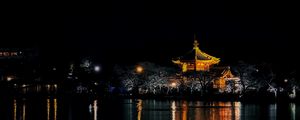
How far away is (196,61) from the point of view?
62562 millimetres

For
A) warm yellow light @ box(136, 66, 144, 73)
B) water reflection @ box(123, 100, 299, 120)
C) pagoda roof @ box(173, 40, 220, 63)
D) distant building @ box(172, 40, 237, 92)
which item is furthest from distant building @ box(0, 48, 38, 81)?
water reflection @ box(123, 100, 299, 120)

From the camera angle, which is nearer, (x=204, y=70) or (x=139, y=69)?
(x=139, y=69)

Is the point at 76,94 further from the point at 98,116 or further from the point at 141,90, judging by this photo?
the point at 98,116

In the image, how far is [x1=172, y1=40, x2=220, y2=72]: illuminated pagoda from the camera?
62.6m

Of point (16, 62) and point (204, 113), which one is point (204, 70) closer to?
point (16, 62)

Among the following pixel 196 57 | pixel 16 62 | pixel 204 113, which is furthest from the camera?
pixel 16 62

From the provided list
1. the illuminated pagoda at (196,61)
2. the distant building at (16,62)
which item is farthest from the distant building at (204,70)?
the distant building at (16,62)

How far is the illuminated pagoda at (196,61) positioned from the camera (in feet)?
205

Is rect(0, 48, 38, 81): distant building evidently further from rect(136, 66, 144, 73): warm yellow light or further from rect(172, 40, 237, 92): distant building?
rect(172, 40, 237, 92): distant building

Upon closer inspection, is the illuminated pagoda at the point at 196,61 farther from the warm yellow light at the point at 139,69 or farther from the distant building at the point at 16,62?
the distant building at the point at 16,62

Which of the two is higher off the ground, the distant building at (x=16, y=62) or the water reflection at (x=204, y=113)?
the distant building at (x=16, y=62)

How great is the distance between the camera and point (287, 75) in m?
50.8

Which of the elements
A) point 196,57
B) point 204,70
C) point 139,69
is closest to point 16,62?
point 139,69

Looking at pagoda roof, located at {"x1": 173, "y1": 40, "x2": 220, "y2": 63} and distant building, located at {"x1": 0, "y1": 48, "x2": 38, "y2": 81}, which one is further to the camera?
pagoda roof, located at {"x1": 173, "y1": 40, "x2": 220, "y2": 63}
